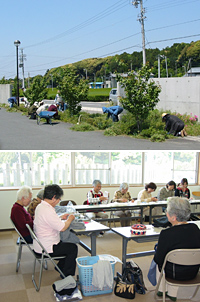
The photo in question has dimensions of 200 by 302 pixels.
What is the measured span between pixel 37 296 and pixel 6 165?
436 centimetres

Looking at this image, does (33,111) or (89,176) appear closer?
(33,111)

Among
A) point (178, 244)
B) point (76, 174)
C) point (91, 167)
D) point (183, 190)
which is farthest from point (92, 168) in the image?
point (178, 244)

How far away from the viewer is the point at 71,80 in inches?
181

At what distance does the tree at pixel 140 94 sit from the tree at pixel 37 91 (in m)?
1.02

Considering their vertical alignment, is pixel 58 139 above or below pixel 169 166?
above

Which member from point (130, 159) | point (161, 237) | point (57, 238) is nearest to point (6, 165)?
point (130, 159)

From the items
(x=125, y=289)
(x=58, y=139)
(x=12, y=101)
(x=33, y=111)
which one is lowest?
(x=125, y=289)

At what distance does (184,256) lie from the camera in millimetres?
3072

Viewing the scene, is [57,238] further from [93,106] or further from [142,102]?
[142,102]

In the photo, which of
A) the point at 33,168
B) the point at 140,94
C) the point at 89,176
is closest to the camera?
the point at 140,94

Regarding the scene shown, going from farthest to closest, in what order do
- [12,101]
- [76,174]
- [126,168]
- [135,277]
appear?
[126,168] → [76,174] → [12,101] → [135,277]

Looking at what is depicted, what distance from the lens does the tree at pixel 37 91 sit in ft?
14.6

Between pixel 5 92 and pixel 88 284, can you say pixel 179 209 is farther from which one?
pixel 5 92

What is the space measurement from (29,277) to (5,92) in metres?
2.32
